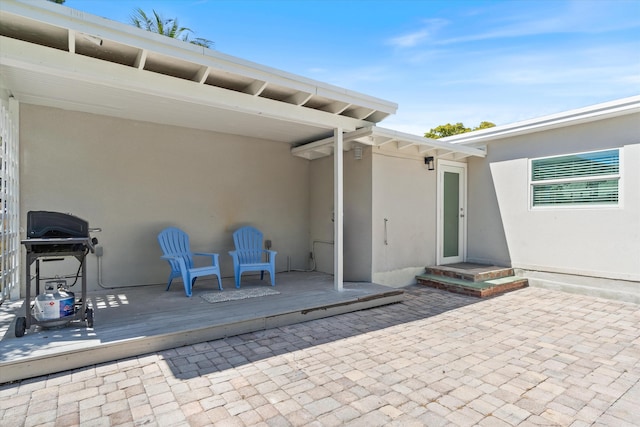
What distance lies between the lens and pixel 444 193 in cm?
673

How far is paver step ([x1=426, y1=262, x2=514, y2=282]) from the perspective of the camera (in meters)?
5.80

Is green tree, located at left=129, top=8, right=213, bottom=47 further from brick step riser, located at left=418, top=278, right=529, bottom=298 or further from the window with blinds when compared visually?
the window with blinds

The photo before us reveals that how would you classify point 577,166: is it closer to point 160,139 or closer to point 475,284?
point 475,284

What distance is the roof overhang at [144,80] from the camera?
2.63 m

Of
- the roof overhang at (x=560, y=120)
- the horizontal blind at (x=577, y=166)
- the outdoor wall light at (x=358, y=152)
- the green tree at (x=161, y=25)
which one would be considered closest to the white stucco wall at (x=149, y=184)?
the outdoor wall light at (x=358, y=152)

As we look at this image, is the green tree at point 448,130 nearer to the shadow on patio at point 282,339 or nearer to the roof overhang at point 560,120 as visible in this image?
the roof overhang at point 560,120

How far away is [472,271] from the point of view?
5.95 metres

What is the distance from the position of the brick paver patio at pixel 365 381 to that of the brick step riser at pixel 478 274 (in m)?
1.76

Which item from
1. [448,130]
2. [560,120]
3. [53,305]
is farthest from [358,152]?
[448,130]

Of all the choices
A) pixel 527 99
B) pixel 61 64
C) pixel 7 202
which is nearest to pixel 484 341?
pixel 61 64

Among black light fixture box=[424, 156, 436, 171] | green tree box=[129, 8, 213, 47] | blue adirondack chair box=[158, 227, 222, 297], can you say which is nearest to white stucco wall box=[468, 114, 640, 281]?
black light fixture box=[424, 156, 436, 171]

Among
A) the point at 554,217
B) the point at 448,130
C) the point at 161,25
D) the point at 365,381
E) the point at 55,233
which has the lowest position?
the point at 365,381

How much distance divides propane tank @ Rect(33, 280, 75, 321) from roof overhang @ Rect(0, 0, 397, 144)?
1903 millimetres

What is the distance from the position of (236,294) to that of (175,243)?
1290 mm
